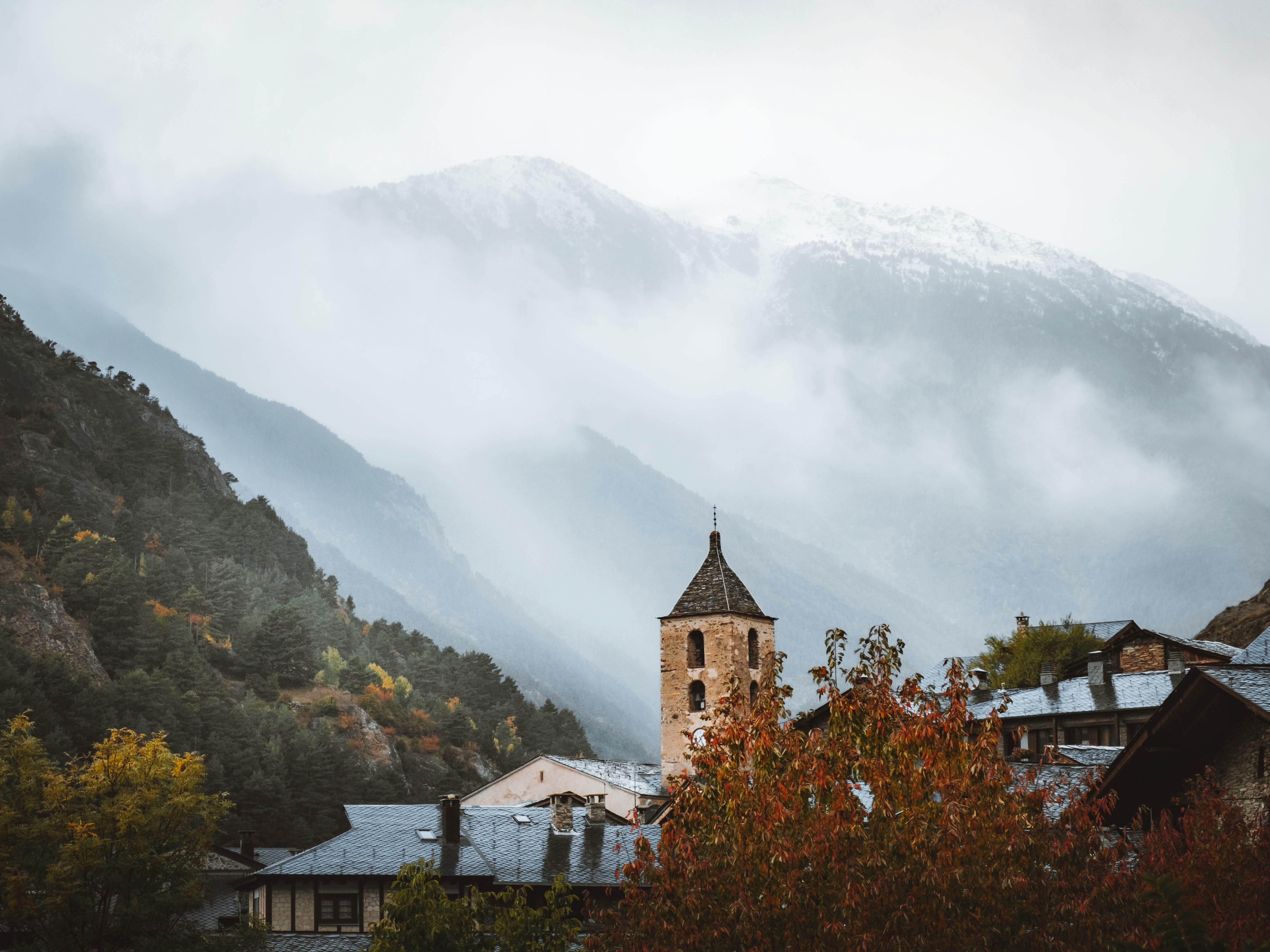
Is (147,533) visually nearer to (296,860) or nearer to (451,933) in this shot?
(296,860)

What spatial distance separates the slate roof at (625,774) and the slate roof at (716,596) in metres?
13.2

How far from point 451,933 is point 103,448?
11661 cm

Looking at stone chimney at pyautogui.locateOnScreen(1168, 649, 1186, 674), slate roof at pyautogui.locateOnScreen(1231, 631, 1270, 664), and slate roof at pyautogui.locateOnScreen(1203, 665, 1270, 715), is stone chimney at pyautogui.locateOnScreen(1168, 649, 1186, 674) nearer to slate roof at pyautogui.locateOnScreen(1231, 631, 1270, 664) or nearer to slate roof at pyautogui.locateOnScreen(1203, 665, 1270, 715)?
slate roof at pyautogui.locateOnScreen(1231, 631, 1270, 664)

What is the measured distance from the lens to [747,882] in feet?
48.5

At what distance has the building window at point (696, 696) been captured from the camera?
5266 cm

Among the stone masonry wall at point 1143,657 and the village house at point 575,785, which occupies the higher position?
the stone masonry wall at point 1143,657

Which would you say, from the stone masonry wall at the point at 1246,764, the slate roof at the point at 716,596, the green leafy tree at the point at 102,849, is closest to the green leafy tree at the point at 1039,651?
the slate roof at the point at 716,596

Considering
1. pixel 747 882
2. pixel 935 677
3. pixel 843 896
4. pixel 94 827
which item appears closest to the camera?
pixel 843 896

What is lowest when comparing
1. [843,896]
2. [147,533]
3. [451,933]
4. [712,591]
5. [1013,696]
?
[451,933]

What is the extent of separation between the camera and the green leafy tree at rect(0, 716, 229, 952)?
39000 mm

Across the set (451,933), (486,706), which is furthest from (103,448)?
(451,933)

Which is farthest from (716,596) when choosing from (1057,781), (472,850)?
(1057,781)

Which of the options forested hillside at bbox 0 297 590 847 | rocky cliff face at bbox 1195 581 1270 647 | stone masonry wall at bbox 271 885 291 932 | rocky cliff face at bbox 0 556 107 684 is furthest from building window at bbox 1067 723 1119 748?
rocky cliff face at bbox 0 556 107 684

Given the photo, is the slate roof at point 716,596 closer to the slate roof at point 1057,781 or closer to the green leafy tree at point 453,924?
the green leafy tree at point 453,924
